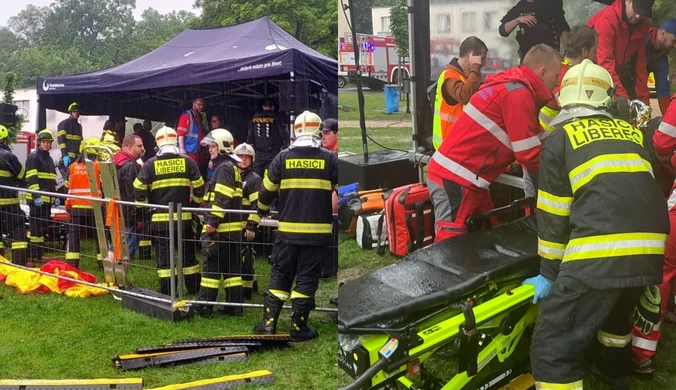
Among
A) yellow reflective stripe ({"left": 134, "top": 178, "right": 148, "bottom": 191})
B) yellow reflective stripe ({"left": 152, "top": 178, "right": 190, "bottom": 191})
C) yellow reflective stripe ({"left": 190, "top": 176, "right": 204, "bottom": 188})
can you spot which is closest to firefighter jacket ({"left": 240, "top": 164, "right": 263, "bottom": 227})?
yellow reflective stripe ({"left": 190, "top": 176, "right": 204, "bottom": 188})

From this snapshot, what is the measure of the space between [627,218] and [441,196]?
2.11 feet

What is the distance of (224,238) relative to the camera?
4.84 metres

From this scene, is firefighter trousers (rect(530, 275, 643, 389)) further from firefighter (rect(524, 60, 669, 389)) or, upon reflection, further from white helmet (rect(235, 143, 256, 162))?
white helmet (rect(235, 143, 256, 162))

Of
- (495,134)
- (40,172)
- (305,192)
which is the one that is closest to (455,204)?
(495,134)

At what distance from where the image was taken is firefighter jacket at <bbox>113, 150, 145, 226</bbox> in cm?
576

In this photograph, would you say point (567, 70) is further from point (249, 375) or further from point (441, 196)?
point (249, 375)

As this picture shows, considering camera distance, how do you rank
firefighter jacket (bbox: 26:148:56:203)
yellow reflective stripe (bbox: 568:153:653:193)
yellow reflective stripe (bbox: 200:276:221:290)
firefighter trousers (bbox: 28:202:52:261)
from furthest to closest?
firefighter jacket (bbox: 26:148:56:203) → firefighter trousers (bbox: 28:202:52:261) → yellow reflective stripe (bbox: 200:276:221:290) → yellow reflective stripe (bbox: 568:153:653:193)

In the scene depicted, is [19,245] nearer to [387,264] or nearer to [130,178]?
[130,178]

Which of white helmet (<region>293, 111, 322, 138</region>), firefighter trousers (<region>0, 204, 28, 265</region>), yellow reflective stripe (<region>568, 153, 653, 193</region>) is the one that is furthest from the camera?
firefighter trousers (<region>0, 204, 28, 265</region>)

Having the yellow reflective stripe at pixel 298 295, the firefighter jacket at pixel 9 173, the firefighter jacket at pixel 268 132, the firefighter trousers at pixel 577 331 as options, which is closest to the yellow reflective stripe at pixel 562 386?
the firefighter trousers at pixel 577 331

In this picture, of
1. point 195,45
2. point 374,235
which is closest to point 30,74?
point 195,45

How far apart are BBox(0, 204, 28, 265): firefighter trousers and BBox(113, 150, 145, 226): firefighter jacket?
1201 mm

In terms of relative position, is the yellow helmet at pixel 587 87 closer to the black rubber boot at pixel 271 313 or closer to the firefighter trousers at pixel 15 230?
the black rubber boot at pixel 271 313

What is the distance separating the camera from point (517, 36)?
77.6 inches
